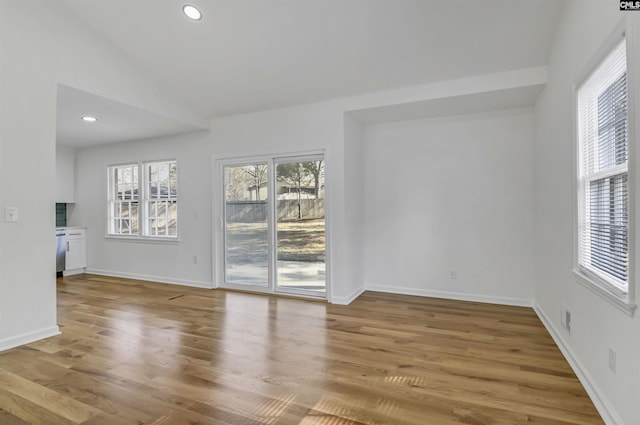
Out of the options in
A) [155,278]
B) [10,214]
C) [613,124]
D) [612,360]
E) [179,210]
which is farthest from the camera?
[155,278]

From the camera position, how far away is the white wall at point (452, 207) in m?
4.09

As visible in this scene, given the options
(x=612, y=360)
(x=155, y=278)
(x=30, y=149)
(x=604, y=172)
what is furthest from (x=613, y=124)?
(x=155, y=278)

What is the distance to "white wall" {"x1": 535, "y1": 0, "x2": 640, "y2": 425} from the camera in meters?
1.69

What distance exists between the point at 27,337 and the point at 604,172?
4742 mm

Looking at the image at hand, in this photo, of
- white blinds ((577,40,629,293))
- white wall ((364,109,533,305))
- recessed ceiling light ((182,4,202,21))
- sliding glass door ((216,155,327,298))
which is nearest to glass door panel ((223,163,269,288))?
sliding glass door ((216,155,327,298))

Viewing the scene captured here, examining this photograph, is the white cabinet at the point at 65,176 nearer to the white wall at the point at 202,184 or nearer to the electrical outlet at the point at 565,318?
the white wall at the point at 202,184

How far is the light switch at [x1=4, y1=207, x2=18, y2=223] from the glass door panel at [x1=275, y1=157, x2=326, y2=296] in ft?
9.02

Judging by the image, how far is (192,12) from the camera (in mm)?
3176

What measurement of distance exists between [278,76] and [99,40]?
1956mm

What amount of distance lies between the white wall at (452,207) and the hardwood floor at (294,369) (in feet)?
1.77

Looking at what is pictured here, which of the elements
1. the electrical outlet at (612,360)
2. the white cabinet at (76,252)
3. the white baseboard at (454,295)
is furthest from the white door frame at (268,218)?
the white cabinet at (76,252)

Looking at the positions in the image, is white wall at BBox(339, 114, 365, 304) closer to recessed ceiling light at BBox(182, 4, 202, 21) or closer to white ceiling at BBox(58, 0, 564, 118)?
white ceiling at BBox(58, 0, 564, 118)

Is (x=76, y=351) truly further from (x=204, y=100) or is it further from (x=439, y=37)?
(x=439, y=37)

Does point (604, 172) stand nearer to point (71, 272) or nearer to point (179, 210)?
point (179, 210)
